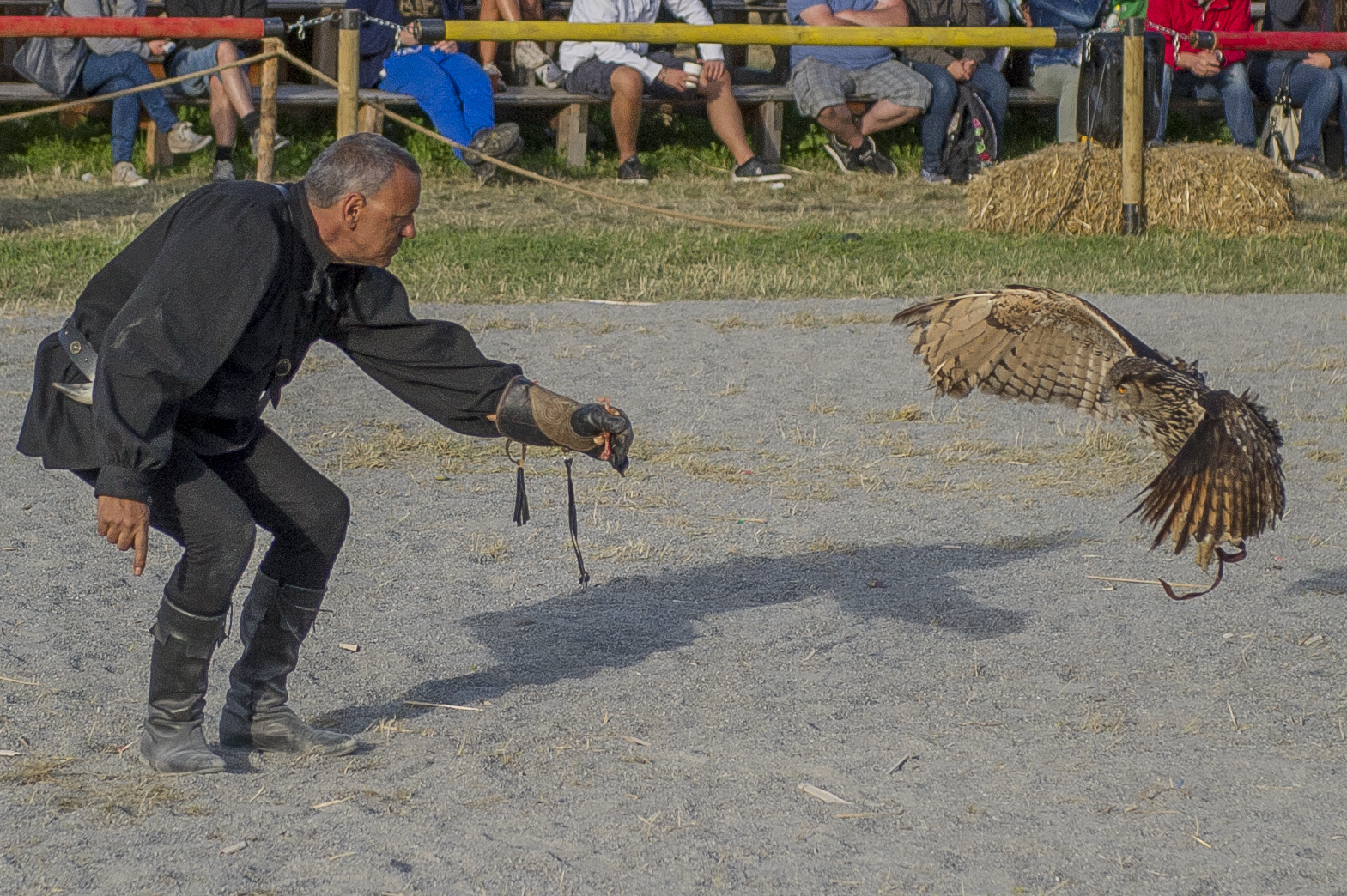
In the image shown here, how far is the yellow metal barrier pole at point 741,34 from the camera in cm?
1072

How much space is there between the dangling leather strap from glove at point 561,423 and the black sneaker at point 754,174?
33.8 feet

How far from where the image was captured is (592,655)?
15.5 feet

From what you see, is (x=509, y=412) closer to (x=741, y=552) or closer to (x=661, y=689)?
(x=661, y=689)

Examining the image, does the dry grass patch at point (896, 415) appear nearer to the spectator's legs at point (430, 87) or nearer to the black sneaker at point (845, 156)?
the spectator's legs at point (430, 87)

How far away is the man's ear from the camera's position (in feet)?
12.0

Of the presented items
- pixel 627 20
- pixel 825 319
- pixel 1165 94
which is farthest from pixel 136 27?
pixel 1165 94

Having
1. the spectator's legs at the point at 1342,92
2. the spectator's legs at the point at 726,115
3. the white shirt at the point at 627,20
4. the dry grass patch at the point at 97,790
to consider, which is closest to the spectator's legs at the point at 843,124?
the spectator's legs at the point at 726,115

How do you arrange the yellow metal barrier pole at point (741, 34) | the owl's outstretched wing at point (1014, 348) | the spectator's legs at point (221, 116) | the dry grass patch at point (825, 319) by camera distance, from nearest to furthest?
the owl's outstretched wing at point (1014, 348), the dry grass patch at point (825, 319), the yellow metal barrier pole at point (741, 34), the spectator's legs at point (221, 116)

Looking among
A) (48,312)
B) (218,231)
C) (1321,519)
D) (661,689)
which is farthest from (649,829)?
(48,312)

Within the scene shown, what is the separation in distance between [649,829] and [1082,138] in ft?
32.8

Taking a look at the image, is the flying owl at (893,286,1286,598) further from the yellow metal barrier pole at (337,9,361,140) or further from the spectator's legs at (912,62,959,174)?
the spectator's legs at (912,62,959,174)

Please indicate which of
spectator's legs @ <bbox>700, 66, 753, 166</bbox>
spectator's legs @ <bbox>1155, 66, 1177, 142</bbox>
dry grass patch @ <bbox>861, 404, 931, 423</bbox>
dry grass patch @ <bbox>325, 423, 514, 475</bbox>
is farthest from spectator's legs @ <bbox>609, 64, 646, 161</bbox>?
dry grass patch @ <bbox>325, 423, 514, 475</bbox>

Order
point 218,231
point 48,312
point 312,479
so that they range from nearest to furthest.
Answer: point 218,231 → point 312,479 → point 48,312

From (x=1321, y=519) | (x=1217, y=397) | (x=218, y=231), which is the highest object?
(x=218, y=231)
